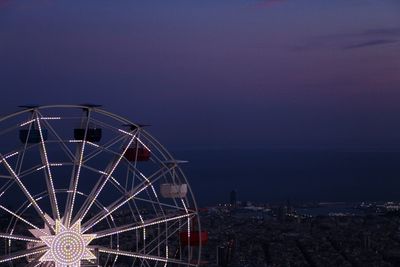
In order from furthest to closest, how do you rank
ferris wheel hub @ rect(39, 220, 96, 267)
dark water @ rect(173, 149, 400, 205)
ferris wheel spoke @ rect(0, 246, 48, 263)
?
dark water @ rect(173, 149, 400, 205)
ferris wheel hub @ rect(39, 220, 96, 267)
ferris wheel spoke @ rect(0, 246, 48, 263)

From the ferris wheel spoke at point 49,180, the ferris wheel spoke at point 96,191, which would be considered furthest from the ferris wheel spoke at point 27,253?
the ferris wheel spoke at point 96,191

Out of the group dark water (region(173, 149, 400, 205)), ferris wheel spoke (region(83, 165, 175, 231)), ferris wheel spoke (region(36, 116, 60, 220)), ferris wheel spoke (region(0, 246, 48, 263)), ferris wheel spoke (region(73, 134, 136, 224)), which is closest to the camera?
ferris wheel spoke (region(0, 246, 48, 263))

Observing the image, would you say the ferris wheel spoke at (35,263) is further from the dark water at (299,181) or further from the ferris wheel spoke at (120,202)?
the dark water at (299,181)

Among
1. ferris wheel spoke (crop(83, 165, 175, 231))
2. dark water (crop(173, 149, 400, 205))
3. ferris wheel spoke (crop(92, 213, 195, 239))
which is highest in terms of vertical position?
dark water (crop(173, 149, 400, 205))

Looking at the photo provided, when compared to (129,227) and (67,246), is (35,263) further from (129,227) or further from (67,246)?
(129,227)

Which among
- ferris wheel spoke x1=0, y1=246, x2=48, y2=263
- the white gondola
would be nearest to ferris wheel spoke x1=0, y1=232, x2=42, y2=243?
ferris wheel spoke x1=0, y1=246, x2=48, y2=263

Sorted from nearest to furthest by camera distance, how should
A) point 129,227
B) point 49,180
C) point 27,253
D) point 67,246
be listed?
1. point 27,253
2. point 67,246
3. point 49,180
4. point 129,227

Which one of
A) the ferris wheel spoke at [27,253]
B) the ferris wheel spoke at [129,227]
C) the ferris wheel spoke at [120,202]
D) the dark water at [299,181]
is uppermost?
the dark water at [299,181]

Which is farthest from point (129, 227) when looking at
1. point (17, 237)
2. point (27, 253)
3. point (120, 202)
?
point (17, 237)

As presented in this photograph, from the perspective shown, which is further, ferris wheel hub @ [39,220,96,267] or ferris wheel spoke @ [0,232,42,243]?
ferris wheel hub @ [39,220,96,267]

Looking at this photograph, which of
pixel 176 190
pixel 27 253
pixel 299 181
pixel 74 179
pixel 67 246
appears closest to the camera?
pixel 27 253

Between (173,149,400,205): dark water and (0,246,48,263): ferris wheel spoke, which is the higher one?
(173,149,400,205): dark water

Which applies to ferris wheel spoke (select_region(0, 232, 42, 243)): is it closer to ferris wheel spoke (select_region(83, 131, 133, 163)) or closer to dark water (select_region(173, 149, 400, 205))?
ferris wheel spoke (select_region(83, 131, 133, 163))
